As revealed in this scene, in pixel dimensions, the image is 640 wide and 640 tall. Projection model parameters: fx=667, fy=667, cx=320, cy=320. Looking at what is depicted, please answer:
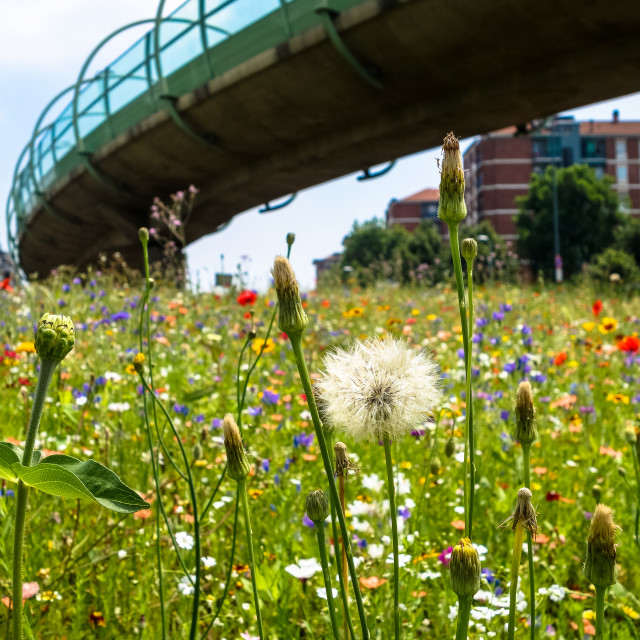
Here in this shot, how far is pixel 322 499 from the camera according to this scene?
0.88 metres

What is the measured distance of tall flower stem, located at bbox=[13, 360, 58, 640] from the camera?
25.8 inches

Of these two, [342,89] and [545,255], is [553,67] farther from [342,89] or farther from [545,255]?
[545,255]

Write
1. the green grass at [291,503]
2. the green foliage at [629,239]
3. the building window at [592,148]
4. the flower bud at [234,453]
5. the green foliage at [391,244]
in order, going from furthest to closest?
the building window at [592,148]
the green foliage at [391,244]
the green foliage at [629,239]
the green grass at [291,503]
the flower bud at [234,453]

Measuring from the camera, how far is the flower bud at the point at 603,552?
0.76 m

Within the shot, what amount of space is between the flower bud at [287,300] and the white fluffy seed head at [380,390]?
0.65 feet

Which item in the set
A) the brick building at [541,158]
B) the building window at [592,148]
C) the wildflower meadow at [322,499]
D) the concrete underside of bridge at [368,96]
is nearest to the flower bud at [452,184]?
the wildflower meadow at [322,499]

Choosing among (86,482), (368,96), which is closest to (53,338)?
(86,482)

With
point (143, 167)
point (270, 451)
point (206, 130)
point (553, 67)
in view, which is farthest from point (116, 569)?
point (143, 167)

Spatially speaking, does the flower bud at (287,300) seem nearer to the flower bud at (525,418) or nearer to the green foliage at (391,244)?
the flower bud at (525,418)

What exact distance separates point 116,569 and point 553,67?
1011cm

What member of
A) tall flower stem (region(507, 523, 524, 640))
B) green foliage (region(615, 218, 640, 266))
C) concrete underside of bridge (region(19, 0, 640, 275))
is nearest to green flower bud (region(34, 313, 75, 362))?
tall flower stem (region(507, 523, 524, 640))

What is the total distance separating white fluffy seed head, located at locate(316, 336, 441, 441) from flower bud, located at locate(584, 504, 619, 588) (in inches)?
9.4

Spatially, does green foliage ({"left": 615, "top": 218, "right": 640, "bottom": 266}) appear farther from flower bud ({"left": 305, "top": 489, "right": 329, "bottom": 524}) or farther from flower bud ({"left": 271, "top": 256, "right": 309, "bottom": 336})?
flower bud ({"left": 271, "top": 256, "right": 309, "bottom": 336})

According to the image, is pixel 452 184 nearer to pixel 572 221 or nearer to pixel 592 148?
pixel 572 221
